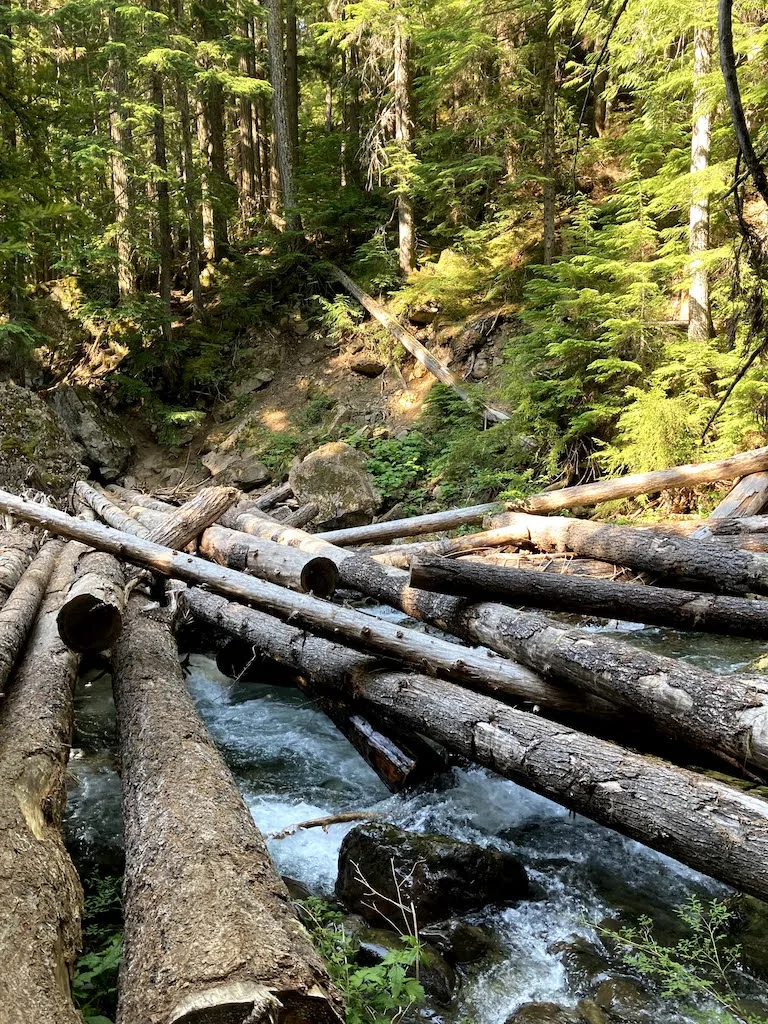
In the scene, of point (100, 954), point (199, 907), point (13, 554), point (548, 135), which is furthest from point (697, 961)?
point (548, 135)

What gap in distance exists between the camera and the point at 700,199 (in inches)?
386

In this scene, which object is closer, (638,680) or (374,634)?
(638,680)

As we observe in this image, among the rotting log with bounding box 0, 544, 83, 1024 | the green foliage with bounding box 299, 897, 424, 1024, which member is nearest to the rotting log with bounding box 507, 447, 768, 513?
the rotting log with bounding box 0, 544, 83, 1024

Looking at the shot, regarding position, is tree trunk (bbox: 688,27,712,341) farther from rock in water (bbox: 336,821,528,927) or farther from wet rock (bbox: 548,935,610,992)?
wet rock (bbox: 548,935,610,992)

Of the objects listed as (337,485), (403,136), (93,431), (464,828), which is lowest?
(464,828)

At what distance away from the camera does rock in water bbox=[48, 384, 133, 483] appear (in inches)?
650

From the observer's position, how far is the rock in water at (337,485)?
41.6 ft

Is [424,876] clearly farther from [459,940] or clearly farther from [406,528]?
[406,528]

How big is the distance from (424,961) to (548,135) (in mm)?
14972

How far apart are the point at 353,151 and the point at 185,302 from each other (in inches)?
280

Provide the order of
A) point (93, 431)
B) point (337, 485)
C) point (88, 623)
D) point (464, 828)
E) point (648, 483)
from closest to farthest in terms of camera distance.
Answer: point (464, 828) < point (88, 623) < point (648, 483) < point (337, 485) < point (93, 431)

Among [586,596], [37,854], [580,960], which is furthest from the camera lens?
[586,596]

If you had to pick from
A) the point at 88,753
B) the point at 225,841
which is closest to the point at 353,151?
the point at 88,753

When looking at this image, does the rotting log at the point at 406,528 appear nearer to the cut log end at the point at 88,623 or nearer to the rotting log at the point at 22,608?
the rotting log at the point at 22,608
